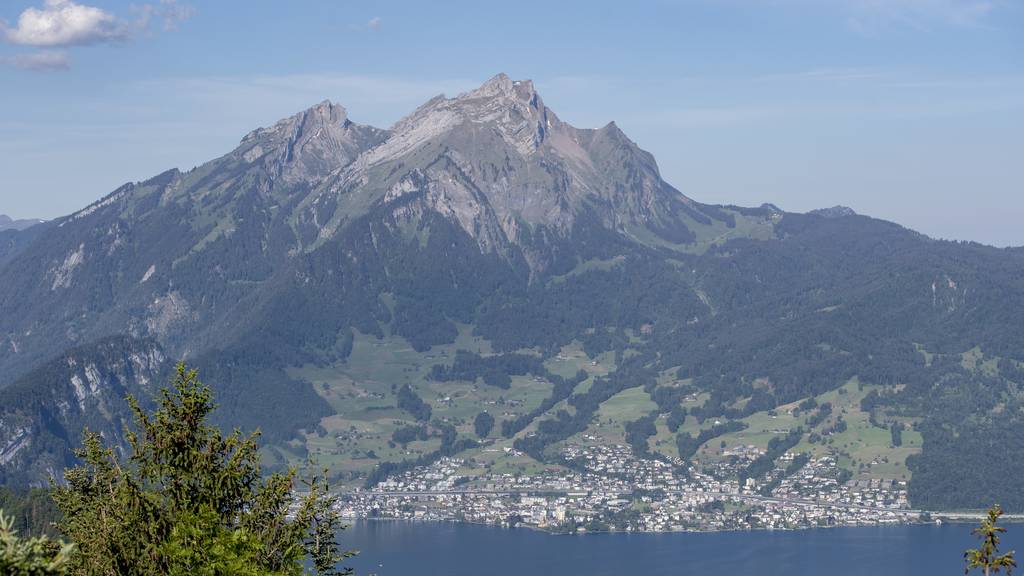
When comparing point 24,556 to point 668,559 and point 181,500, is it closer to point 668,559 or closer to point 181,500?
point 181,500

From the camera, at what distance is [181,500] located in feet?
107

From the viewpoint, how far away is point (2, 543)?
789 inches

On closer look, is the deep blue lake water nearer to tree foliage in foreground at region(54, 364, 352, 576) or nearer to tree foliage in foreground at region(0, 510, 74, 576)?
tree foliage in foreground at region(54, 364, 352, 576)

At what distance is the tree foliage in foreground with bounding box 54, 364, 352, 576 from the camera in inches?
1233

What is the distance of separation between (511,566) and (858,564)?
1709 inches

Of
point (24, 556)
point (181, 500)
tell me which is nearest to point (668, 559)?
point (181, 500)

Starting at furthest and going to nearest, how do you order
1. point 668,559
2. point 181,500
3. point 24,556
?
point 668,559, point 181,500, point 24,556

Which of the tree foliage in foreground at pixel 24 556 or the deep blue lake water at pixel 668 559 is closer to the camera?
the tree foliage in foreground at pixel 24 556

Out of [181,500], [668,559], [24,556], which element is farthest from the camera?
[668,559]

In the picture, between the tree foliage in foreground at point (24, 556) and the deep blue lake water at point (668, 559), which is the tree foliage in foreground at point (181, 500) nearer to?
the tree foliage in foreground at point (24, 556)

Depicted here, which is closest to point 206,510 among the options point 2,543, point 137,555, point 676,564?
point 137,555

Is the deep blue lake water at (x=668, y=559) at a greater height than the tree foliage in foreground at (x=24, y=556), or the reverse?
the tree foliage in foreground at (x=24, y=556)

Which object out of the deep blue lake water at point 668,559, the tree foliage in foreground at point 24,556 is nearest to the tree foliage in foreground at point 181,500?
the tree foliage in foreground at point 24,556

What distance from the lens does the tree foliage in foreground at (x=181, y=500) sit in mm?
31312
